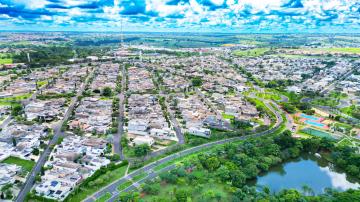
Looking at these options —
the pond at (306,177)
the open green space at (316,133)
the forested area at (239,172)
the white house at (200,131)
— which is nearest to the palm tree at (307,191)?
the forested area at (239,172)

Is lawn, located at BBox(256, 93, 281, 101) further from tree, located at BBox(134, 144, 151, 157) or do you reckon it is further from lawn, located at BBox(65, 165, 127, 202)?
lawn, located at BBox(65, 165, 127, 202)

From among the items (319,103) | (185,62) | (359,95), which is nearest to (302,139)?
(319,103)

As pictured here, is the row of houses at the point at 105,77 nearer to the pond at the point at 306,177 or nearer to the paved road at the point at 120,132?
the paved road at the point at 120,132

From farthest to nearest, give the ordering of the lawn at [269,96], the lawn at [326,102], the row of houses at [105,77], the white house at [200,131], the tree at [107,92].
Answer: the row of houses at [105,77]
the tree at [107,92]
the lawn at [269,96]
the lawn at [326,102]
the white house at [200,131]

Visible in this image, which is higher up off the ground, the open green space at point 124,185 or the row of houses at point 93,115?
the row of houses at point 93,115

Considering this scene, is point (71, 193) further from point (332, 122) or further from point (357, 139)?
point (332, 122)

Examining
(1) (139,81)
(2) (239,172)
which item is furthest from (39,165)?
(1) (139,81)

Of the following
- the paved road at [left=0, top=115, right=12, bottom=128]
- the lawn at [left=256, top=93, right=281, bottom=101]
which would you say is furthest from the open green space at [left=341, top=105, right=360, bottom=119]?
the paved road at [left=0, top=115, right=12, bottom=128]
